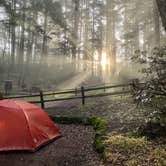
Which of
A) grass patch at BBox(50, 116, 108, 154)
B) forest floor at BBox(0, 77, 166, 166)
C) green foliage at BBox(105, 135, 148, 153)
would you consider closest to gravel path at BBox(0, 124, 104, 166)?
forest floor at BBox(0, 77, 166, 166)

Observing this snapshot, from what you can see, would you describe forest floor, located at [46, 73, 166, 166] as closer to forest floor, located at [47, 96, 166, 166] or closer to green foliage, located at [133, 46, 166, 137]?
forest floor, located at [47, 96, 166, 166]

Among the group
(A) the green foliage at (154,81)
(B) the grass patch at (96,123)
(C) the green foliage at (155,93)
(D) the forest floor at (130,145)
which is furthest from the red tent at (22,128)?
(A) the green foliage at (154,81)

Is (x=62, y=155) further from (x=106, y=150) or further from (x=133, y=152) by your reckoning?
(x=133, y=152)

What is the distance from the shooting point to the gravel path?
17.5 feet

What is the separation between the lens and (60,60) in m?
35.2

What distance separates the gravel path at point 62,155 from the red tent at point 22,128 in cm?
19

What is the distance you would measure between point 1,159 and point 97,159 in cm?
218

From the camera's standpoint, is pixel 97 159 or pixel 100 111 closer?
pixel 97 159

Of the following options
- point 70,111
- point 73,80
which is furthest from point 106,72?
point 70,111

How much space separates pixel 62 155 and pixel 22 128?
1244mm

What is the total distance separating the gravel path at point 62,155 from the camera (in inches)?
211

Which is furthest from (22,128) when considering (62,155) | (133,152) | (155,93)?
(155,93)

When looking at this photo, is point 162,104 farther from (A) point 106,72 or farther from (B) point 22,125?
(A) point 106,72

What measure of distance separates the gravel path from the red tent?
19 centimetres
